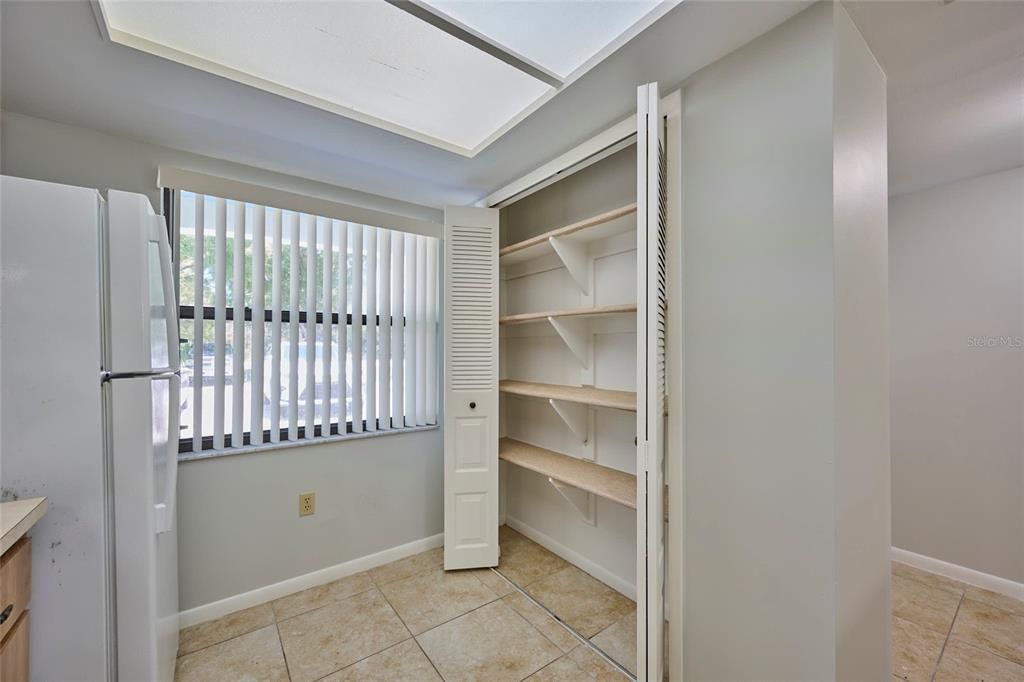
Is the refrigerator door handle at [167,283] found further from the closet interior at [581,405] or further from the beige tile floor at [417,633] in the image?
the closet interior at [581,405]

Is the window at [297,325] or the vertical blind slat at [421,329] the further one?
the vertical blind slat at [421,329]

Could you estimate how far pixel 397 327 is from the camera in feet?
8.29

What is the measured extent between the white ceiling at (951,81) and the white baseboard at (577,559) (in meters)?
2.38

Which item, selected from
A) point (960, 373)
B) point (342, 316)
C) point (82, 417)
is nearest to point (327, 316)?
point (342, 316)

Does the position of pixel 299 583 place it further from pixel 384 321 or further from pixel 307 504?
pixel 384 321

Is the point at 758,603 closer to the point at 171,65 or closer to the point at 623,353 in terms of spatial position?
the point at 623,353

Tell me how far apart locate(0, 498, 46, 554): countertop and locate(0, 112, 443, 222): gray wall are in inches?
54.6

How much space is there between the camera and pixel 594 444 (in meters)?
2.27

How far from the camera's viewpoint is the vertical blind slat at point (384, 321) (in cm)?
246

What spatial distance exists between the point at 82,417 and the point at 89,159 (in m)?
1.35

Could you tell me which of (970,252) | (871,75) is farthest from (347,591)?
(970,252)

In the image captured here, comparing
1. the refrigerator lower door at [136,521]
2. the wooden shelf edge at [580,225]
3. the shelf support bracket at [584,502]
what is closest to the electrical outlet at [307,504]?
the refrigerator lower door at [136,521]

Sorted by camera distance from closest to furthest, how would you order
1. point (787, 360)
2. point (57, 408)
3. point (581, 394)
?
1. point (57, 408)
2. point (787, 360)
3. point (581, 394)

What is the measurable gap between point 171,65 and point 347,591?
94.5 inches
